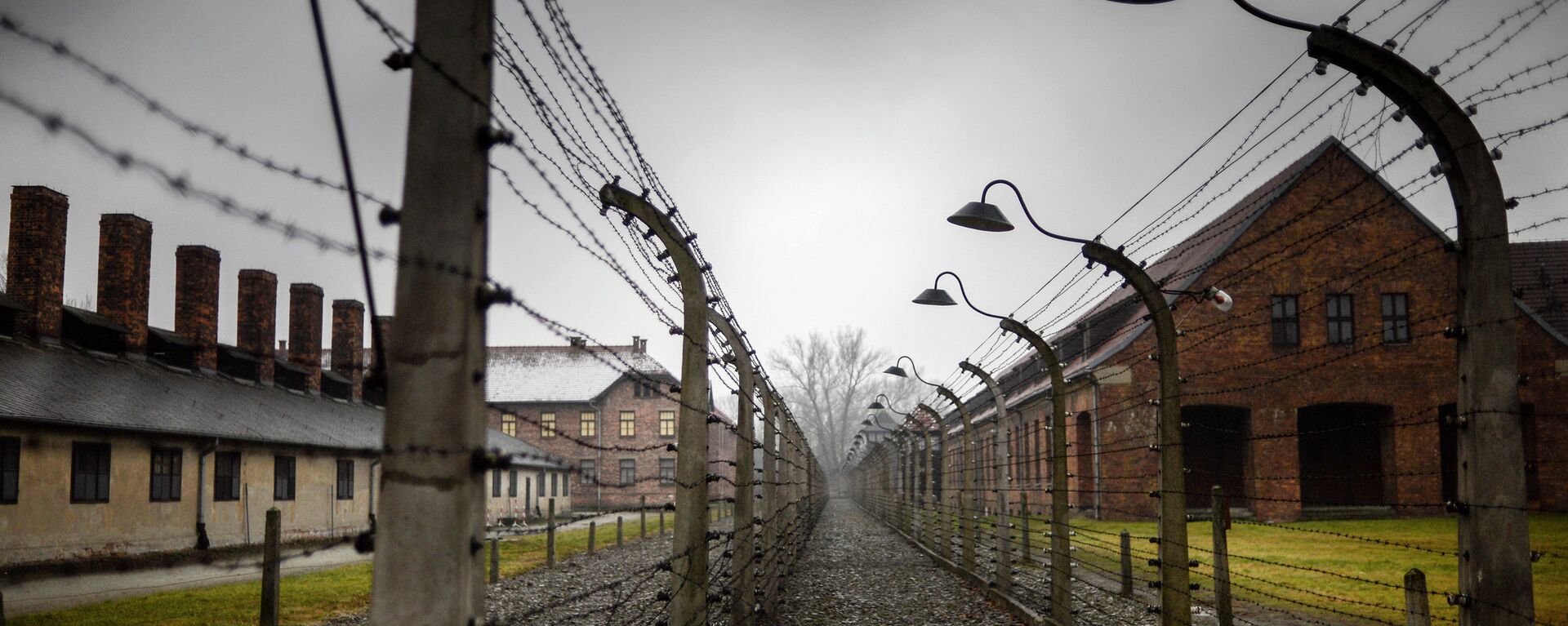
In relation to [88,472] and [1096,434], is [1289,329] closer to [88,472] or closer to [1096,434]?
[1096,434]

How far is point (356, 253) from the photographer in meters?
2.22

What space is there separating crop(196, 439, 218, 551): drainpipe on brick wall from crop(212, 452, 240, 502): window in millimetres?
419

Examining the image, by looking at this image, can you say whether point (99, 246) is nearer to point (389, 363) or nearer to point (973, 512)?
point (973, 512)

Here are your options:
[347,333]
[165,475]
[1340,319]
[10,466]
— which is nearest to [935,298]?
[10,466]

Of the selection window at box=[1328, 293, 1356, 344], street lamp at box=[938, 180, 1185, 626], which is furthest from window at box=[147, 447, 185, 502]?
window at box=[1328, 293, 1356, 344]

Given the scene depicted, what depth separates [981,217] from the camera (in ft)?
26.7

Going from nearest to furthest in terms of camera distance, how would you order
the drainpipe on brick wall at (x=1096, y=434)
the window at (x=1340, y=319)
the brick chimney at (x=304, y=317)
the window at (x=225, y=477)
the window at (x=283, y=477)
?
1. the window at (x=225, y=477)
2. the window at (x=283, y=477)
3. the drainpipe on brick wall at (x=1096, y=434)
4. the window at (x=1340, y=319)
5. the brick chimney at (x=304, y=317)

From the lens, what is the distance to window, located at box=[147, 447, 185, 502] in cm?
2005

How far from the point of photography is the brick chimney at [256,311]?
95.2ft

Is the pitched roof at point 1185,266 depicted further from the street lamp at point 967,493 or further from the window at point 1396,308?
the street lamp at point 967,493

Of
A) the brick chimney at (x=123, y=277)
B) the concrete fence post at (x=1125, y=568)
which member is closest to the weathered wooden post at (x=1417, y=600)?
the concrete fence post at (x=1125, y=568)

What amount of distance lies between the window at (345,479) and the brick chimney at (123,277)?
5.44 m

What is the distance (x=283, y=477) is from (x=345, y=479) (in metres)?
3.09

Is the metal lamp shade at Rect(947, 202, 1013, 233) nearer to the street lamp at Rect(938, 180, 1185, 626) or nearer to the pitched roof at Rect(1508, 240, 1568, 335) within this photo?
the street lamp at Rect(938, 180, 1185, 626)
